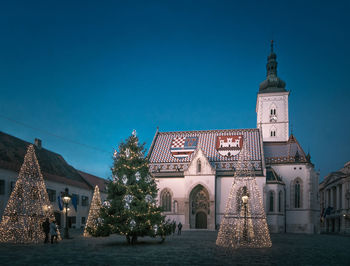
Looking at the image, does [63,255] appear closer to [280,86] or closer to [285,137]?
[285,137]

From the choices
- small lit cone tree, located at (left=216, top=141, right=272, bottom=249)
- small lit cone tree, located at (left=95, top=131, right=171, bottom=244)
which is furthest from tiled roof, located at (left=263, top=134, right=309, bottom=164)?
small lit cone tree, located at (left=95, top=131, right=171, bottom=244)

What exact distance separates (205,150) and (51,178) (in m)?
22.3

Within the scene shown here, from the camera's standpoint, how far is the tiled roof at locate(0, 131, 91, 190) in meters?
35.7

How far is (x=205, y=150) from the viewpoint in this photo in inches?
2074

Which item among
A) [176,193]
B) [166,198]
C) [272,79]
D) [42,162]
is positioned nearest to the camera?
[42,162]

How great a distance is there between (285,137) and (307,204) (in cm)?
1717

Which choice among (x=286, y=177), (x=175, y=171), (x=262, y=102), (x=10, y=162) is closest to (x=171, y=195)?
(x=175, y=171)

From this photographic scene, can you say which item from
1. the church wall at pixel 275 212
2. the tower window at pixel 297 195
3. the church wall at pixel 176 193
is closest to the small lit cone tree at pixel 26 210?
the church wall at pixel 176 193

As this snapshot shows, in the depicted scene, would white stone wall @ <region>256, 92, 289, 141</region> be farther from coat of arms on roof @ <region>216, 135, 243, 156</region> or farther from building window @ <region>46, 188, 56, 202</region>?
building window @ <region>46, 188, 56, 202</region>

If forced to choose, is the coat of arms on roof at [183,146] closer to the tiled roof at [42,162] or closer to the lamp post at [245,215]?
the tiled roof at [42,162]

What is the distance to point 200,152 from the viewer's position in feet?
161

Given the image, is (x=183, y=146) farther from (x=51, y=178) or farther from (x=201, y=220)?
(x=51, y=178)

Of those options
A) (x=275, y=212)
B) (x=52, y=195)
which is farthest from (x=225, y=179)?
(x=52, y=195)

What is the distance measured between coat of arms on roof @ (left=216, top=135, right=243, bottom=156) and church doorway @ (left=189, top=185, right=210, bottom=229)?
260 inches
